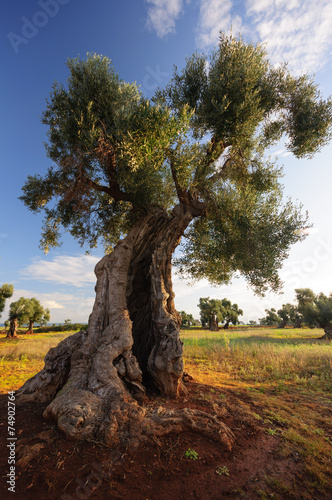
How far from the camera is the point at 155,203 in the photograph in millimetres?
11289

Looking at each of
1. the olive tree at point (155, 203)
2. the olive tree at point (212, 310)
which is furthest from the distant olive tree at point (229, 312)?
the olive tree at point (155, 203)

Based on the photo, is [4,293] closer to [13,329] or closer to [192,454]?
[13,329]

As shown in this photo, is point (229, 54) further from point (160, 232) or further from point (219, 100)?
point (160, 232)

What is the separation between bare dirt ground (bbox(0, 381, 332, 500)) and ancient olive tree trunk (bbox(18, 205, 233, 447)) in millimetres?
325

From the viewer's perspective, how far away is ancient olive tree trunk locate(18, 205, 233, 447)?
489cm

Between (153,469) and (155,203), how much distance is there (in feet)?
32.0

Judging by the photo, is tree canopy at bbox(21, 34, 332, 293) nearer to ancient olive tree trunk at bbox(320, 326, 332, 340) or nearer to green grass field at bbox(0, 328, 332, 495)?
green grass field at bbox(0, 328, 332, 495)

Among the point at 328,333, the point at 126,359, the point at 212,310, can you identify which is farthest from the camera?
the point at 212,310

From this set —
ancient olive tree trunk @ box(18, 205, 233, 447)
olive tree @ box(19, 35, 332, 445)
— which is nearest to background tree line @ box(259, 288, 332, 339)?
olive tree @ box(19, 35, 332, 445)

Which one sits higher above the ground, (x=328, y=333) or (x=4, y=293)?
(x=4, y=293)

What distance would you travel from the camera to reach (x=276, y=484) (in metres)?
3.75

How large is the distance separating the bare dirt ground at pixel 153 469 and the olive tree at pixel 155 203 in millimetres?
464

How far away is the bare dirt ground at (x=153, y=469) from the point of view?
338 cm

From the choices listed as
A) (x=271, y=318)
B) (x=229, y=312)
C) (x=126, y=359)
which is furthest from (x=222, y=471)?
(x=271, y=318)
